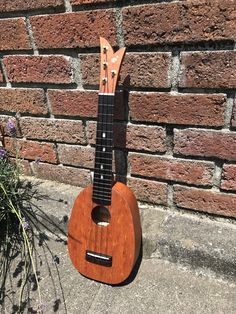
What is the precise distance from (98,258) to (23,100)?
84 centimetres

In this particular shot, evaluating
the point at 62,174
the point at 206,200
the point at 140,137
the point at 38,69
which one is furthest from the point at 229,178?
the point at 38,69

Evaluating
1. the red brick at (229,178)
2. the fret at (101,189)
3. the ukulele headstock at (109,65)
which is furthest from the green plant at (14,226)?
the red brick at (229,178)

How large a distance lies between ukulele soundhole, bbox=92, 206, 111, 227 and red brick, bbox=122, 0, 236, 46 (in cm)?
68

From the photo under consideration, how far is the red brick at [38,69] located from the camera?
4.68 ft

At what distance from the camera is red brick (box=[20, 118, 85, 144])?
61.3 inches

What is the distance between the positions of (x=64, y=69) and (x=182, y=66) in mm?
520

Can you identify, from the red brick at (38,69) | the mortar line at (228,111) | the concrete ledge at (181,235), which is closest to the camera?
the mortar line at (228,111)

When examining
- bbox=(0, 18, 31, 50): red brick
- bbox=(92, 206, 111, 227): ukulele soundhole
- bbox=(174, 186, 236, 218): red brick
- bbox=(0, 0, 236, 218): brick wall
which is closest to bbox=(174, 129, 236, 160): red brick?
bbox=(0, 0, 236, 218): brick wall

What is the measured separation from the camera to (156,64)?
1251 millimetres

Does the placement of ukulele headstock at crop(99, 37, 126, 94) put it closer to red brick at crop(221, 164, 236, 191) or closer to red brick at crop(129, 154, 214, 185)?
red brick at crop(129, 154, 214, 185)

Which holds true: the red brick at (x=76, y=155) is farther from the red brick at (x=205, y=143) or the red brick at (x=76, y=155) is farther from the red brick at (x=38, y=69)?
the red brick at (x=205, y=143)

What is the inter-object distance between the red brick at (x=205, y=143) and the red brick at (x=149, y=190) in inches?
8.2

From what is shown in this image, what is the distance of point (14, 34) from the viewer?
146 cm

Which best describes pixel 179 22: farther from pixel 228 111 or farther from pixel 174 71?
pixel 228 111
